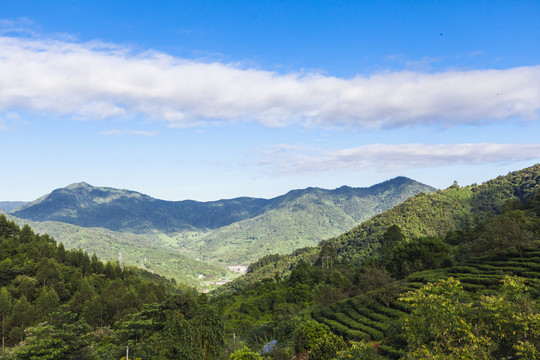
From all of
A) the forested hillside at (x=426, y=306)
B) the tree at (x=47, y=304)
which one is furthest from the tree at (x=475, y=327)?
the tree at (x=47, y=304)

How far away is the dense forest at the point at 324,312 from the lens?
20.5 m

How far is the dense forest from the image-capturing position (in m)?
20.5

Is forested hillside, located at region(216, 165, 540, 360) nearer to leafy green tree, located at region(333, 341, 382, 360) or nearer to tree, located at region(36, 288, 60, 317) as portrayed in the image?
leafy green tree, located at region(333, 341, 382, 360)

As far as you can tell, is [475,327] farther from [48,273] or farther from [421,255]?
[48,273]

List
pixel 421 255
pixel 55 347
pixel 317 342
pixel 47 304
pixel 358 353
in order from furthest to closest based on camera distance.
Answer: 1. pixel 421 255
2. pixel 47 304
3. pixel 55 347
4. pixel 317 342
5. pixel 358 353

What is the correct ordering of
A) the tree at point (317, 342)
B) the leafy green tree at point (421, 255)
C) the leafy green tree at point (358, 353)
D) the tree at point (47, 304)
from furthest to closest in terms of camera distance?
the leafy green tree at point (421, 255) < the tree at point (47, 304) < the tree at point (317, 342) < the leafy green tree at point (358, 353)

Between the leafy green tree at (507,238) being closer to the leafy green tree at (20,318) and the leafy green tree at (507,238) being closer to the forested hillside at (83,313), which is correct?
the forested hillside at (83,313)

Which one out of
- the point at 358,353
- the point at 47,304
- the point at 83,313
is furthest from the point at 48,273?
the point at 358,353

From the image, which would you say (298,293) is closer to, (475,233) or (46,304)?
(475,233)

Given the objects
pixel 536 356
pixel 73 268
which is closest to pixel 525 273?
pixel 536 356

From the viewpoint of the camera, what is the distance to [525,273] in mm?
44406

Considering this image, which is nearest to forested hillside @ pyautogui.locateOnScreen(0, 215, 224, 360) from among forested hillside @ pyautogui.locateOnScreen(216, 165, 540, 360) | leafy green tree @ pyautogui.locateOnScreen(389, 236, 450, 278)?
forested hillside @ pyautogui.locateOnScreen(216, 165, 540, 360)

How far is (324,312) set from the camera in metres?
61.9

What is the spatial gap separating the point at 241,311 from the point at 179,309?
28020 millimetres
